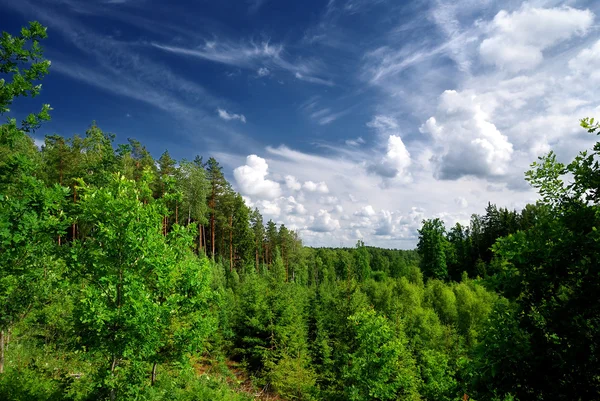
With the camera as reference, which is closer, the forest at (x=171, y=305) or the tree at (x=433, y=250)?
the forest at (x=171, y=305)

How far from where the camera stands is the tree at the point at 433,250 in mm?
57562

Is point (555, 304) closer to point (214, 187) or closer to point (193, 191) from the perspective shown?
point (193, 191)

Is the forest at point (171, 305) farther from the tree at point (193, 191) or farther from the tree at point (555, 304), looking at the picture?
the tree at point (193, 191)

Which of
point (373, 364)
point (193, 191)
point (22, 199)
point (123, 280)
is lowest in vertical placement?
point (373, 364)

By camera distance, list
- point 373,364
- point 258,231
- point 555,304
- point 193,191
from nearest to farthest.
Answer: point 555,304, point 373,364, point 193,191, point 258,231

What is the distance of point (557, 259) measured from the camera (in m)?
4.62

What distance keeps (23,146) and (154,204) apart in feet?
108

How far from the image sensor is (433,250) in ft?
189

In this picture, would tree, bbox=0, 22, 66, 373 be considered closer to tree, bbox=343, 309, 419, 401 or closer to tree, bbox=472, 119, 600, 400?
tree, bbox=472, 119, 600, 400

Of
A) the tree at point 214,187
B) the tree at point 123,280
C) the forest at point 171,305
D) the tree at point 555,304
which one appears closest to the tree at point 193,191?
the tree at point 214,187

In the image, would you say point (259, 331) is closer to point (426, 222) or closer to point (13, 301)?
point (13, 301)

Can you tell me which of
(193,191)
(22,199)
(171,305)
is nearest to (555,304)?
(171,305)

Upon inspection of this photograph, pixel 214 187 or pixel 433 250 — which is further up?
pixel 214 187

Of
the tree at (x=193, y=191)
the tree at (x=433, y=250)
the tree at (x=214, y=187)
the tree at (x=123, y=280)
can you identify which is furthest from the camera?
the tree at (x=433, y=250)
